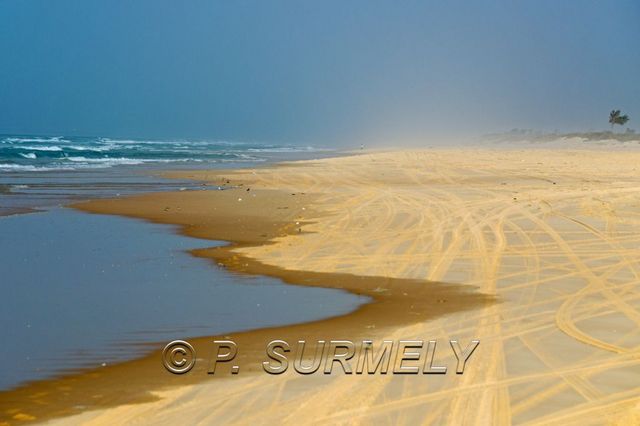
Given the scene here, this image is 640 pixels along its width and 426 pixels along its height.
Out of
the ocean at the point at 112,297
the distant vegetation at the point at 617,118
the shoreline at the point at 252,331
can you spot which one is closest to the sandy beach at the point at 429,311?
the shoreline at the point at 252,331

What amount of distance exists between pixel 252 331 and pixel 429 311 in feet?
5.49

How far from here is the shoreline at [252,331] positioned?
5059mm

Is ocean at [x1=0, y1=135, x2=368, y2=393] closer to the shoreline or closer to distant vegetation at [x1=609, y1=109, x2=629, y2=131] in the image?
the shoreline

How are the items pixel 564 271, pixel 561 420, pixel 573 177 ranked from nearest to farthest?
1. pixel 561 420
2. pixel 564 271
3. pixel 573 177

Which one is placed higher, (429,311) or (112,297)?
(112,297)

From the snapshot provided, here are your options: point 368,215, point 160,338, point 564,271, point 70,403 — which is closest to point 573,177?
point 368,215

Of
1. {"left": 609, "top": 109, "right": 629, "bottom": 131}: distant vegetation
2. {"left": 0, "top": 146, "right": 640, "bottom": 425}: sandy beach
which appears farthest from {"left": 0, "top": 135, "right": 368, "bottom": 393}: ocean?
{"left": 609, "top": 109, "right": 629, "bottom": 131}: distant vegetation

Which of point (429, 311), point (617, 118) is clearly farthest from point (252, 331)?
point (617, 118)

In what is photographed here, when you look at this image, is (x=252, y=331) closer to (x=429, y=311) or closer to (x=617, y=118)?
(x=429, y=311)

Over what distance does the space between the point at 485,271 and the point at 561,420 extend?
506cm

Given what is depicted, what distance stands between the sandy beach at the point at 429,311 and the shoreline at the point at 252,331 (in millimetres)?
19

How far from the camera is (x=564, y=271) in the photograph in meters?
9.32

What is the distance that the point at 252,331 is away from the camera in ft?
22.3

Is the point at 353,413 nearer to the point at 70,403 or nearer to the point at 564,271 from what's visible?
the point at 70,403
